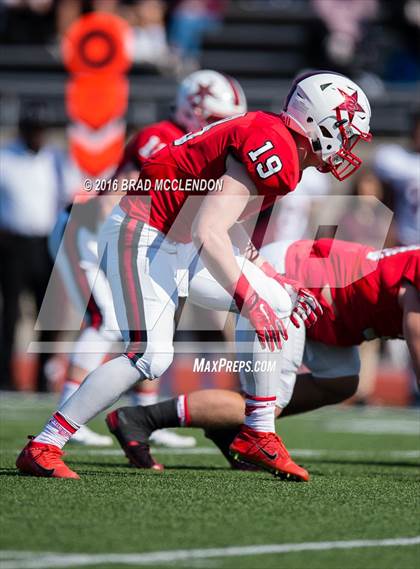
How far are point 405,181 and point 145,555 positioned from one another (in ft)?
20.8

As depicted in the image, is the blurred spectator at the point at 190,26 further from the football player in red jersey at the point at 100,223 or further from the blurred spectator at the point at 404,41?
the football player in red jersey at the point at 100,223

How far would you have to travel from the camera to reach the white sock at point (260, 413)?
4594 mm

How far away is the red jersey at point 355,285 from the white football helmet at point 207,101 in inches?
52.7

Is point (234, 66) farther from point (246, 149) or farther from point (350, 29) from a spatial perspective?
point (246, 149)

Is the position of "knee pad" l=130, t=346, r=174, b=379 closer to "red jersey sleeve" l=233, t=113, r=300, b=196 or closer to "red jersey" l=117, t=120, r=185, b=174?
"red jersey sleeve" l=233, t=113, r=300, b=196

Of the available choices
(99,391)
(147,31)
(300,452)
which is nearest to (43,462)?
(99,391)

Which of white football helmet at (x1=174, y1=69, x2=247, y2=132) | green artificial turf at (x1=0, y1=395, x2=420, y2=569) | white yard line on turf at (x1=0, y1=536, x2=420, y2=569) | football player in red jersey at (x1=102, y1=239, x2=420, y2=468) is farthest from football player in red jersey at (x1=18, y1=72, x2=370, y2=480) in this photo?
white football helmet at (x1=174, y1=69, x2=247, y2=132)


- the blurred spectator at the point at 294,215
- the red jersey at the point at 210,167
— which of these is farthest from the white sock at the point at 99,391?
the blurred spectator at the point at 294,215

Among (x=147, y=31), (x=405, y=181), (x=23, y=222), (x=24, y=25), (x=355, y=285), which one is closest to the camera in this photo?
(x=355, y=285)

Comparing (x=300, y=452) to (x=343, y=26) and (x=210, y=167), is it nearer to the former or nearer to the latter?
(x=210, y=167)

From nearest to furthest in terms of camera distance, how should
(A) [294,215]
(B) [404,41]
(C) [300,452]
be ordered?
(C) [300,452], (A) [294,215], (B) [404,41]

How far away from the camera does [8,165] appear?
31.9 ft

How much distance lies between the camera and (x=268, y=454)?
4.52 m

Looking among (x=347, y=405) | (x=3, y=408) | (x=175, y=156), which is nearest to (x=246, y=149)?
(x=175, y=156)
